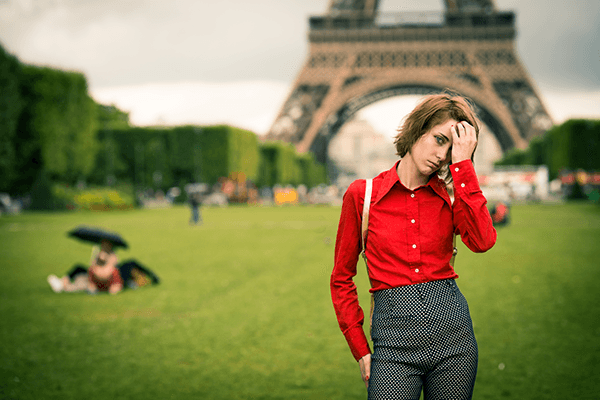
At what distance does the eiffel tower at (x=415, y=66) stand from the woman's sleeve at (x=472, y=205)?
39223 mm

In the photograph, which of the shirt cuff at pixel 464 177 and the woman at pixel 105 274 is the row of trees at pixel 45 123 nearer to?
the woman at pixel 105 274

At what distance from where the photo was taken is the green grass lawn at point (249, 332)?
A: 12.2 ft

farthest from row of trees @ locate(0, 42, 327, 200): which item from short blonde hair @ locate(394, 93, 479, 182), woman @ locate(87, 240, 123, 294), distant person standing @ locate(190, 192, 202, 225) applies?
short blonde hair @ locate(394, 93, 479, 182)

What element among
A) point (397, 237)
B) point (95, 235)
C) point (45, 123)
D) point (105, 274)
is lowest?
point (105, 274)

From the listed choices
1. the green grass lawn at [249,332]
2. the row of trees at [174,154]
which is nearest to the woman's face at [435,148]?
the green grass lawn at [249,332]

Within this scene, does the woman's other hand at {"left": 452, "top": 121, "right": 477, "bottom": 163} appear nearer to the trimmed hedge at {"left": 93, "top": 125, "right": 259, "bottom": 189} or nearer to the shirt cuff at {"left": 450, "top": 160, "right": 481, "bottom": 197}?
the shirt cuff at {"left": 450, "top": 160, "right": 481, "bottom": 197}

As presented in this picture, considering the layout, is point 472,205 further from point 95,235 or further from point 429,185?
point 95,235

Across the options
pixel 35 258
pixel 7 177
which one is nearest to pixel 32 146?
pixel 7 177

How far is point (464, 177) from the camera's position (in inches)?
64.2

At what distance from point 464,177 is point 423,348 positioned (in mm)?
540

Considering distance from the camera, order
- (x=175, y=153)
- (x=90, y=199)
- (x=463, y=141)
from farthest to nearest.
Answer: (x=175, y=153) < (x=90, y=199) < (x=463, y=141)

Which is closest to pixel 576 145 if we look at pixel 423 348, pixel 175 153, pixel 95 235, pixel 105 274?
pixel 175 153

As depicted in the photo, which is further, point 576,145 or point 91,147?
point 576,145

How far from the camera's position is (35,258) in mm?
10211
